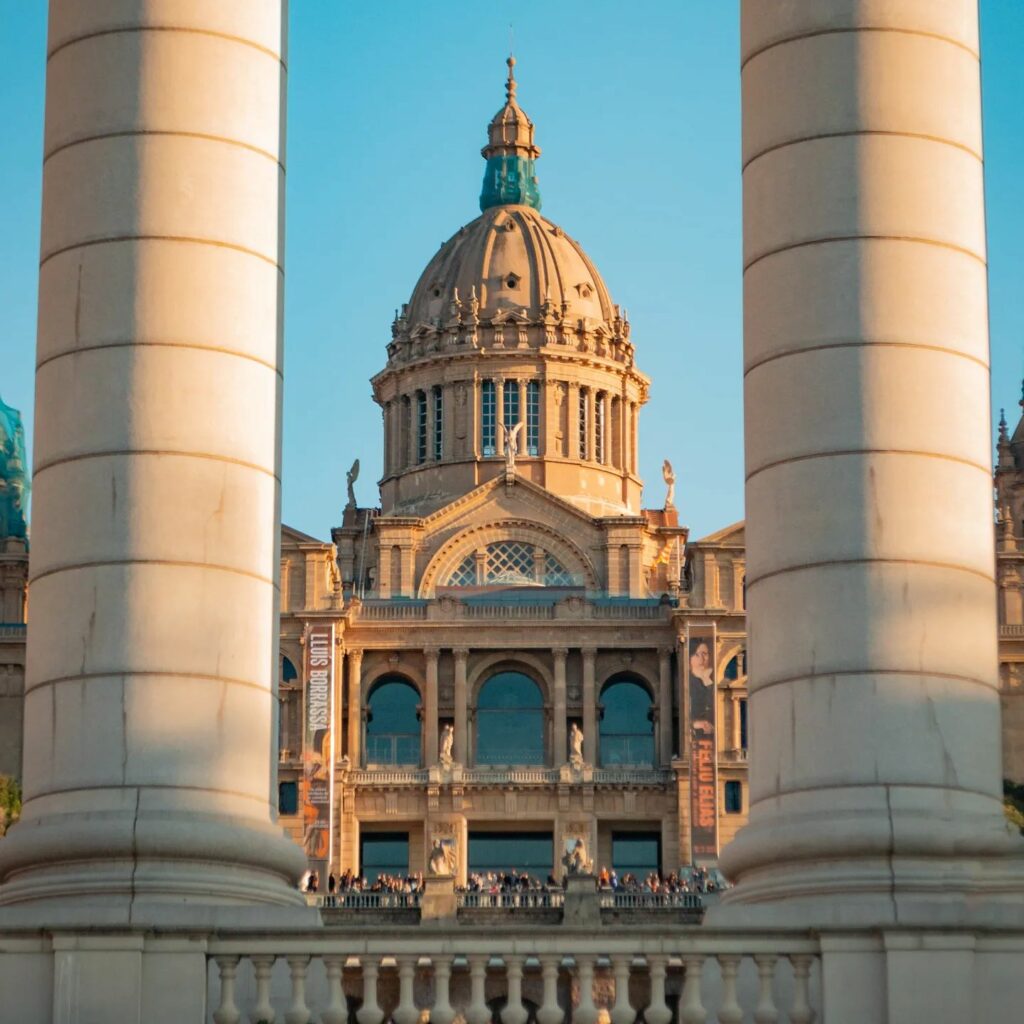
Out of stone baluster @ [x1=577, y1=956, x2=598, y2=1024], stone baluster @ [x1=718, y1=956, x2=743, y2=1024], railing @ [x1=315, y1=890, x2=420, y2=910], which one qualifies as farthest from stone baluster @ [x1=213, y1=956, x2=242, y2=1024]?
railing @ [x1=315, y1=890, x2=420, y2=910]

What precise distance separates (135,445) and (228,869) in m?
3.03

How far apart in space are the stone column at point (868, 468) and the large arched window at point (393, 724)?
306ft

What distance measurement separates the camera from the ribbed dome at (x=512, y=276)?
13775 cm

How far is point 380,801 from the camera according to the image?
110 metres

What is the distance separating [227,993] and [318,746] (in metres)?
90.8

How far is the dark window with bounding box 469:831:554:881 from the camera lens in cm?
11019

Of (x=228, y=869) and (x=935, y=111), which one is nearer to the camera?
(x=228, y=869)

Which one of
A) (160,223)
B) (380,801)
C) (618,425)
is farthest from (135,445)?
(618,425)

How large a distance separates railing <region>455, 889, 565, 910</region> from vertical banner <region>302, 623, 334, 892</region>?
27547 millimetres

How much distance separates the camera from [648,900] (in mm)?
77625

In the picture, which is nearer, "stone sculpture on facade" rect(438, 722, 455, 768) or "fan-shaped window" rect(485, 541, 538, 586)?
"stone sculpture on facade" rect(438, 722, 455, 768)

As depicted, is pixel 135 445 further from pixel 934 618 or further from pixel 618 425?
pixel 618 425

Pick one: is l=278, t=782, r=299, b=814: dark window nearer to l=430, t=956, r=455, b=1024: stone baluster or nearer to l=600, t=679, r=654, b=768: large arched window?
l=600, t=679, r=654, b=768: large arched window

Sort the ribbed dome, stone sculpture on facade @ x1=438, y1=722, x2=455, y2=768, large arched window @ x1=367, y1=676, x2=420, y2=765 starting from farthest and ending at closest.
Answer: the ribbed dome → large arched window @ x1=367, y1=676, x2=420, y2=765 → stone sculpture on facade @ x1=438, y1=722, x2=455, y2=768
